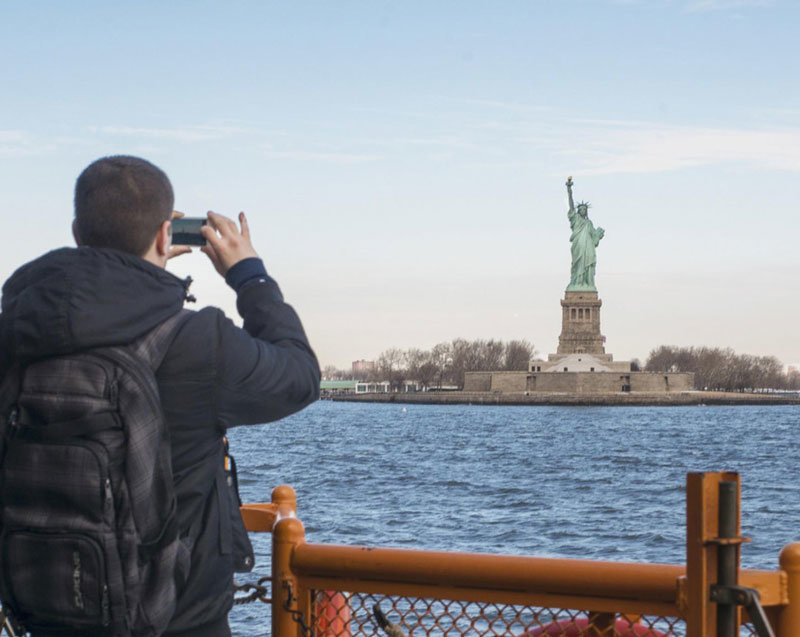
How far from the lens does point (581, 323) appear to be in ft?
283

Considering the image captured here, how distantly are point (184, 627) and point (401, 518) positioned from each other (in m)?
20.8

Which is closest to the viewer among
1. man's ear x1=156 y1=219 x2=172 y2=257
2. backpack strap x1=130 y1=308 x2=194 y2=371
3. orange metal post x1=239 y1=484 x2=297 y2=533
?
backpack strap x1=130 y1=308 x2=194 y2=371

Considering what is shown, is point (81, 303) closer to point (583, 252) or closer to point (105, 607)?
point (105, 607)

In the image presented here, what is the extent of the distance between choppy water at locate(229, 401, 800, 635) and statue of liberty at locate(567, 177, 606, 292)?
22.8 m

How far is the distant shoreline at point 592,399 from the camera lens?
9052 cm

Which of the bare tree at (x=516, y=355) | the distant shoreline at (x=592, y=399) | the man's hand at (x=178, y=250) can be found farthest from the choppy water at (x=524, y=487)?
the bare tree at (x=516, y=355)

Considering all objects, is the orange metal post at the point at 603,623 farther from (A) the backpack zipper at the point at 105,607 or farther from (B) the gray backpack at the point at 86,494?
(A) the backpack zipper at the point at 105,607

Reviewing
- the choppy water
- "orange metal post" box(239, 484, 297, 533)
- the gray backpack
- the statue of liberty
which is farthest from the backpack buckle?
the statue of liberty

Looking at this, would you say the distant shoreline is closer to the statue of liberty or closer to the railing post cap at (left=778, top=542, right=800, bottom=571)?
the statue of liberty

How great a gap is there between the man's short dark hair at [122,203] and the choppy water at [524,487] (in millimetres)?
9929

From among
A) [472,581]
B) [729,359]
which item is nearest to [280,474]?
[472,581]

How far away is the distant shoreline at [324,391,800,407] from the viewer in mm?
90519

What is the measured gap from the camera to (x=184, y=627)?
7.91ft

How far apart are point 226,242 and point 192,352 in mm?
397
